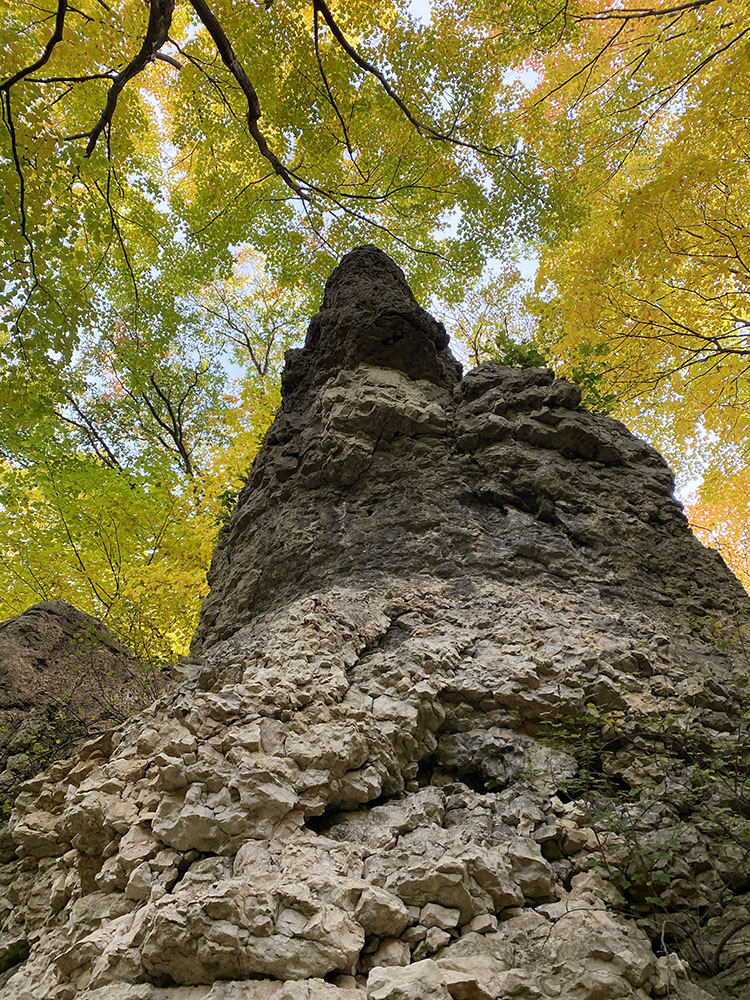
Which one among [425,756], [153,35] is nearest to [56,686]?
[425,756]

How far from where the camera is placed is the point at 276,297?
15.5 m

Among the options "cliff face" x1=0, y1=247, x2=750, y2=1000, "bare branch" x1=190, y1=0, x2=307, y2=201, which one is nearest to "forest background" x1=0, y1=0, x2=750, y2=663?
"bare branch" x1=190, y1=0, x2=307, y2=201

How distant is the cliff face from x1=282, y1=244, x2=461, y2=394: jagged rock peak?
2.01 feet

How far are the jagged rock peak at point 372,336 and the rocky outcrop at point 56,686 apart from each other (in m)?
3.77

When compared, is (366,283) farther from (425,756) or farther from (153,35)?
(425,756)

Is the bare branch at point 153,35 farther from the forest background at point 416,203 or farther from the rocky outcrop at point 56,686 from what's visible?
the rocky outcrop at point 56,686

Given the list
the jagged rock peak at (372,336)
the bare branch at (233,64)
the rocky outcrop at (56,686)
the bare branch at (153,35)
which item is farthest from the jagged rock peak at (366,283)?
the rocky outcrop at (56,686)

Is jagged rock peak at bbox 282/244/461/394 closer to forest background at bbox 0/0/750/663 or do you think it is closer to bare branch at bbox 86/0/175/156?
forest background at bbox 0/0/750/663

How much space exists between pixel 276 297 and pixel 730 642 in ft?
46.1

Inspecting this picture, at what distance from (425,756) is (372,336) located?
177 inches

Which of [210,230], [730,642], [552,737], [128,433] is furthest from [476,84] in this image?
[128,433]

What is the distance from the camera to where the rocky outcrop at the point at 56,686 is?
5281mm

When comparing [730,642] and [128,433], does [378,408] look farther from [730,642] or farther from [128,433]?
[128,433]

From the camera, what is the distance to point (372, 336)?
6.50m
